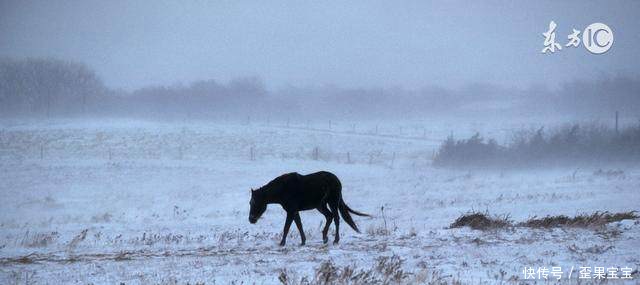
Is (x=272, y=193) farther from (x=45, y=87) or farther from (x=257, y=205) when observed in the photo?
(x=45, y=87)

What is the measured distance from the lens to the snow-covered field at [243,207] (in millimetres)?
9461

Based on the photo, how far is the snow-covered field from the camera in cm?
946

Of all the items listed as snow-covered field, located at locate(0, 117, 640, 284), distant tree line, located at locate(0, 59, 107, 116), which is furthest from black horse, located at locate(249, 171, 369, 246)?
distant tree line, located at locate(0, 59, 107, 116)

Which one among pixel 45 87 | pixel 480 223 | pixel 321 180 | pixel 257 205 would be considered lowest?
pixel 480 223

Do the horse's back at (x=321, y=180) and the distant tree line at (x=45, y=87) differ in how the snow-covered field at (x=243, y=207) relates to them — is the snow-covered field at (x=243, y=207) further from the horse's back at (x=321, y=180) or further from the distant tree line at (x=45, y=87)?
the distant tree line at (x=45, y=87)

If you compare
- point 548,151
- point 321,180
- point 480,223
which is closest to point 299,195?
point 321,180

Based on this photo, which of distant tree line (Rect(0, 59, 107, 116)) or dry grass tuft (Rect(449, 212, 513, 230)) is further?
distant tree line (Rect(0, 59, 107, 116))

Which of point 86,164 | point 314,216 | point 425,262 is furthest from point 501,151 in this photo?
point 425,262

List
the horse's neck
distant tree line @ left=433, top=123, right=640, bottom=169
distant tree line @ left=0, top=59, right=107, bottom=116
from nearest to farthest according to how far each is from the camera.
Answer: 1. the horse's neck
2. distant tree line @ left=433, top=123, right=640, bottom=169
3. distant tree line @ left=0, top=59, right=107, bottom=116

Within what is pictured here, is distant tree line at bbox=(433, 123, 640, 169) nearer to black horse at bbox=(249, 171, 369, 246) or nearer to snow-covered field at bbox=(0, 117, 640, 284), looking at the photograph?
snow-covered field at bbox=(0, 117, 640, 284)

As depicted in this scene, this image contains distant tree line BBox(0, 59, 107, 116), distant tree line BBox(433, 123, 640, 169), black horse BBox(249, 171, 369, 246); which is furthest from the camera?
distant tree line BBox(0, 59, 107, 116)

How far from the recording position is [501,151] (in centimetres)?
5075

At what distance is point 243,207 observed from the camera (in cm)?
2727

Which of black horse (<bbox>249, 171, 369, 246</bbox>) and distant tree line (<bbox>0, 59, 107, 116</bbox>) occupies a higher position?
distant tree line (<bbox>0, 59, 107, 116</bbox>)
